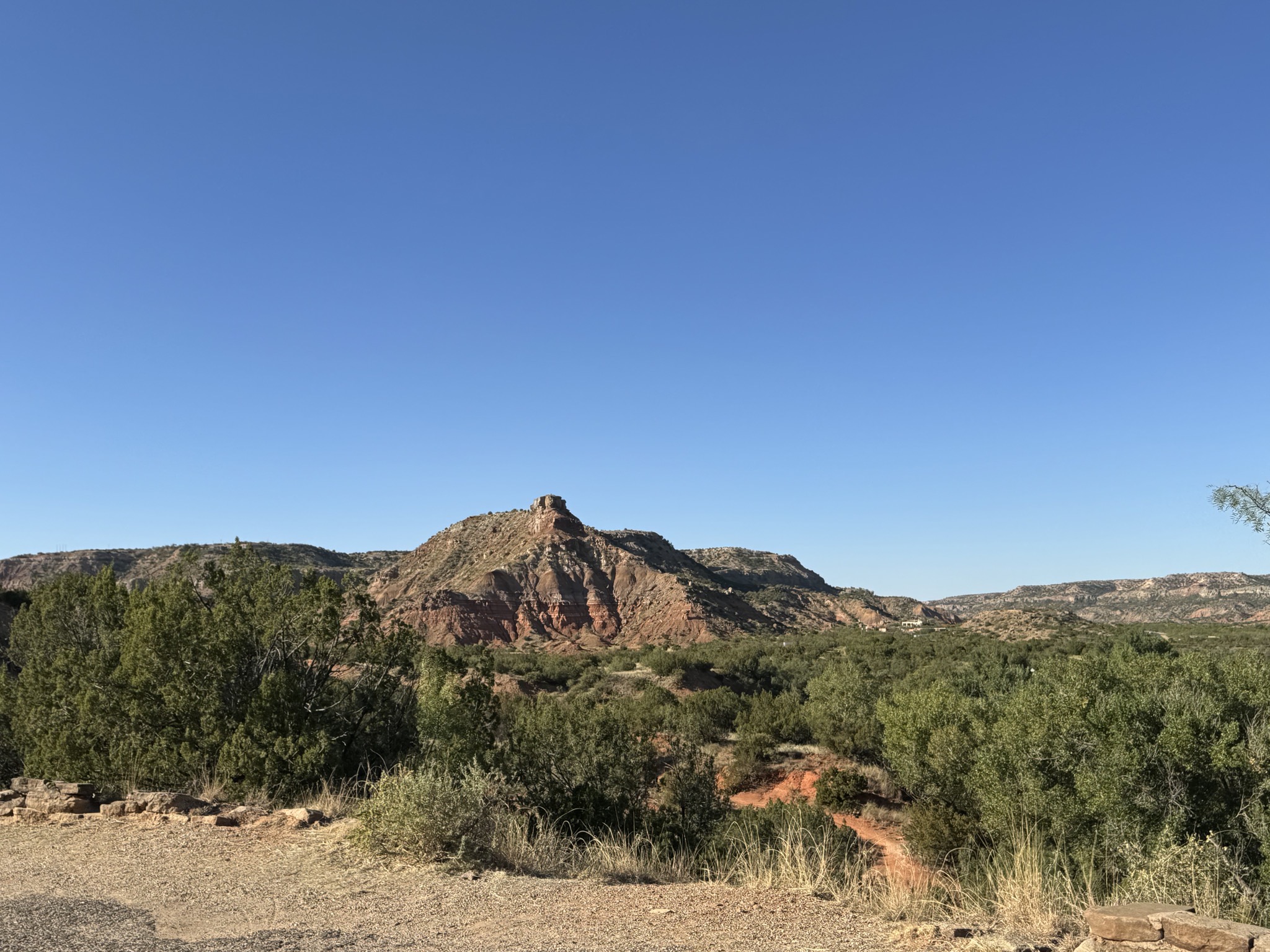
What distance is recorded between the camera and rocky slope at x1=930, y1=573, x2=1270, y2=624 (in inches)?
3679

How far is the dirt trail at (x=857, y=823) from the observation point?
1504 centimetres

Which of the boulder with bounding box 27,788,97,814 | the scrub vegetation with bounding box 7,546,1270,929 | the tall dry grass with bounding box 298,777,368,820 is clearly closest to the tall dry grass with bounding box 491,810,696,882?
the scrub vegetation with bounding box 7,546,1270,929

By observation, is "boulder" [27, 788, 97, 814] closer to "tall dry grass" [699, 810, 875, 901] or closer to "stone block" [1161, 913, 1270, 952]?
"tall dry grass" [699, 810, 875, 901]

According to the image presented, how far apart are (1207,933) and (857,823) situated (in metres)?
17.3

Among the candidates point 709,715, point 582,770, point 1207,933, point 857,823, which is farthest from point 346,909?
point 709,715

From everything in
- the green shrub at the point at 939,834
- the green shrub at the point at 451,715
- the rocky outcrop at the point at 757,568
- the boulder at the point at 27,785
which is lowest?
the green shrub at the point at 939,834

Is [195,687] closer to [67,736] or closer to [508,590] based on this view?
[67,736]

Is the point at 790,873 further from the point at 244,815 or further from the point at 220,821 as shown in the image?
the point at 220,821

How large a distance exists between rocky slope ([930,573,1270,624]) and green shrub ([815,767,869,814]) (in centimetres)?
7350

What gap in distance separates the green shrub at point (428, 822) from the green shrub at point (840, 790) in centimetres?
1597

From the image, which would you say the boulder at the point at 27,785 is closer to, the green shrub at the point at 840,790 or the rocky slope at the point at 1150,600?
the green shrub at the point at 840,790

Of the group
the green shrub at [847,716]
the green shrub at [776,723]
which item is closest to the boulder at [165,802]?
the green shrub at [847,716]

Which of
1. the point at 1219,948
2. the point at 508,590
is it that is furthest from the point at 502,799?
the point at 508,590

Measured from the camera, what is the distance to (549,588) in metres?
82.8
